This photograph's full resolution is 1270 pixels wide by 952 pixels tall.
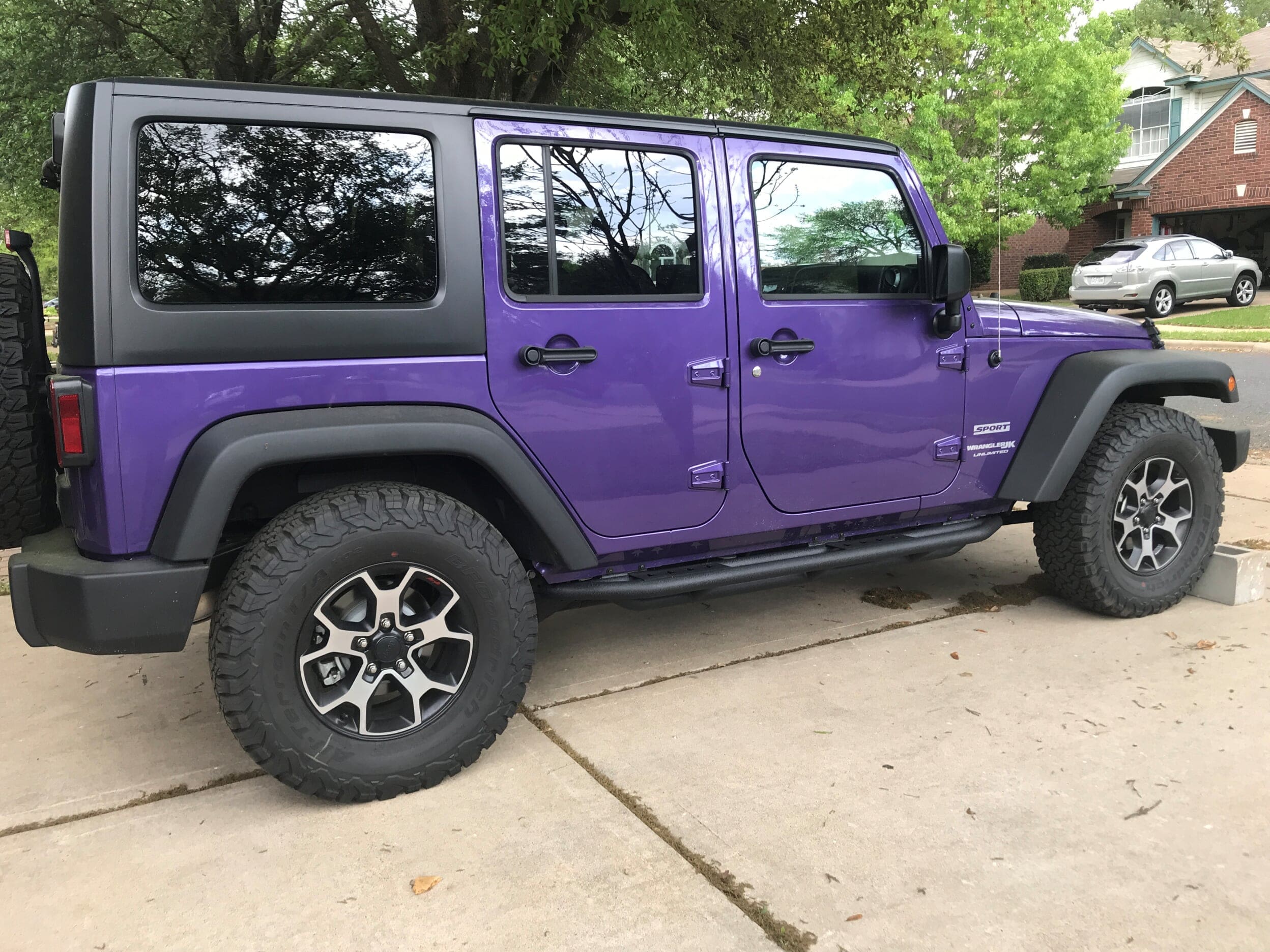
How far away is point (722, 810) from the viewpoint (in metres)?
2.81

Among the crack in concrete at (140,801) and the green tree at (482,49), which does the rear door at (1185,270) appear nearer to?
the green tree at (482,49)

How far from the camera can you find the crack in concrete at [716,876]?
2270 mm

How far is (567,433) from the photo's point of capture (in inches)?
126

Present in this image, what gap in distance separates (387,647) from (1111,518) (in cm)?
298

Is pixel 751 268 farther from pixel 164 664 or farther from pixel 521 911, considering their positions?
pixel 164 664

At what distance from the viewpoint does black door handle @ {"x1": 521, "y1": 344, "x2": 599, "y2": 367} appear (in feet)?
10.2

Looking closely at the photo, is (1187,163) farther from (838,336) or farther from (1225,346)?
(838,336)

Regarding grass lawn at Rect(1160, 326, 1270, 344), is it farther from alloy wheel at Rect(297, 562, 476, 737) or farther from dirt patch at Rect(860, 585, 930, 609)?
alloy wheel at Rect(297, 562, 476, 737)

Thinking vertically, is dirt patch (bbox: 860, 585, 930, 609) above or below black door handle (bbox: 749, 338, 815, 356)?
below

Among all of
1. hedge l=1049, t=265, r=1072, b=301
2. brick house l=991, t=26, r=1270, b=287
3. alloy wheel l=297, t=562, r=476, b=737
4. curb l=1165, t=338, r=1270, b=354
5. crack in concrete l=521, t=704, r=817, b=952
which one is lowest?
crack in concrete l=521, t=704, r=817, b=952

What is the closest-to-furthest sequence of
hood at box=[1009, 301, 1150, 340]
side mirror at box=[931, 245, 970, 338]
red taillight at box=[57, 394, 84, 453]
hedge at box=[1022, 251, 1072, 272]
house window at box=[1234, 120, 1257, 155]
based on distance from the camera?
red taillight at box=[57, 394, 84, 453], side mirror at box=[931, 245, 970, 338], hood at box=[1009, 301, 1150, 340], house window at box=[1234, 120, 1257, 155], hedge at box=[1022, 251, 1072, 272]

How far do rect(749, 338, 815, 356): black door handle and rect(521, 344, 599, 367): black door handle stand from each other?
0.60m

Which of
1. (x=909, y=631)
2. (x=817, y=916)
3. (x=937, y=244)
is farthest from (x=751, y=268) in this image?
(x=817, y=916)

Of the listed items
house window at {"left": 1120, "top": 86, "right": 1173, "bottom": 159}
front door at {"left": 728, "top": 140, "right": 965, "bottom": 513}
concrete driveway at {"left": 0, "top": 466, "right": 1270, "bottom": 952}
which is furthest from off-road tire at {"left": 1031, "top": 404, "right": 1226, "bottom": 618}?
house window at {"left": 1120, "top": 86, "right": 1173, "bottom": 159}
